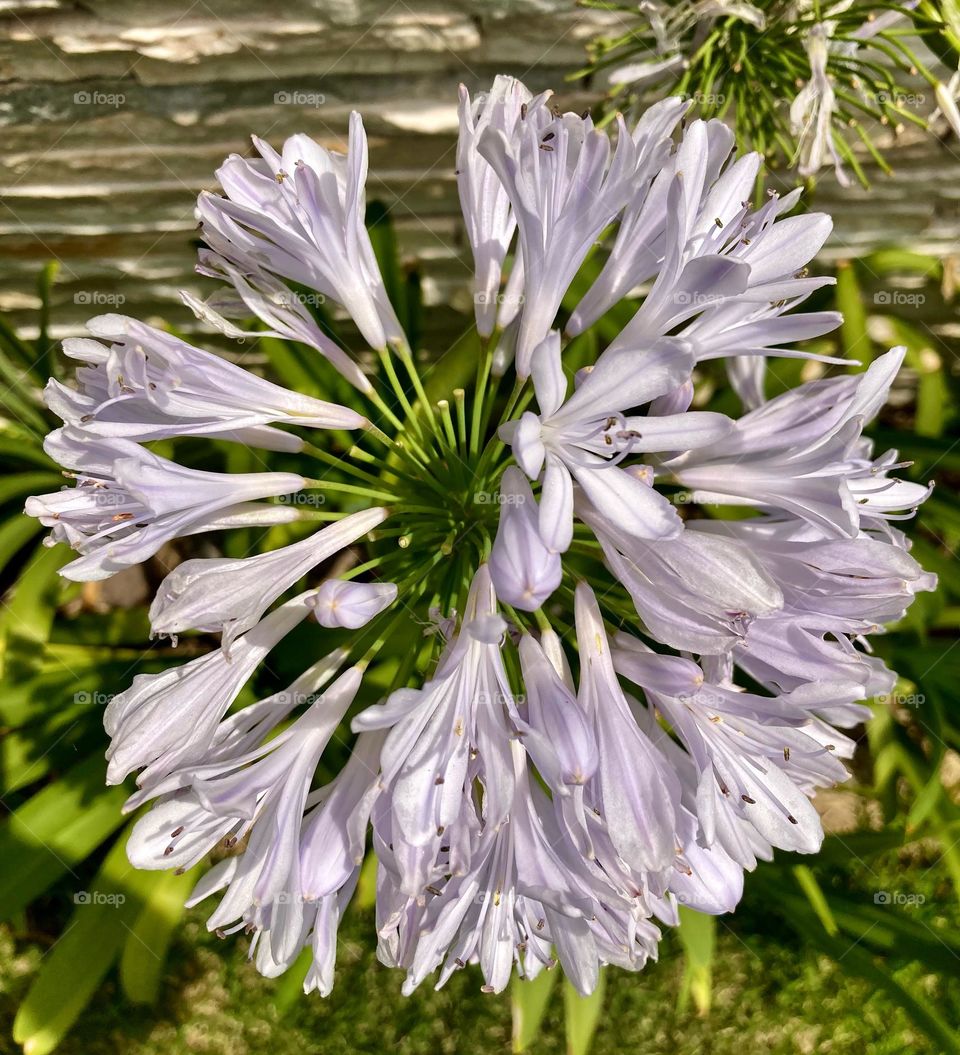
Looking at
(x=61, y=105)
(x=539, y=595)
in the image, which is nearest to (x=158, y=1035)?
(x=539, y=595)

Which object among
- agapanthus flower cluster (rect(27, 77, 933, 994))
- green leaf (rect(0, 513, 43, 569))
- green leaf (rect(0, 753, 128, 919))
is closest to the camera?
agapanthus flower cluster (rect(27, 77, 933, 994))

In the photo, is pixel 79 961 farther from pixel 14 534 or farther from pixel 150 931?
pixel 14 534

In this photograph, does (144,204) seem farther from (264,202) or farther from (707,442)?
(707,442)

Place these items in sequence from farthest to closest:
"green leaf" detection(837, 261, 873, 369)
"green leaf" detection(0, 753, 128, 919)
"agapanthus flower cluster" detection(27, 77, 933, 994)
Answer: "green leaf" detection(837, 261, 873, 369) → "green leaf" detection(0, 753, 128, 919) → "agapanthus flower cluster" detection(27, 77, 933, 994)

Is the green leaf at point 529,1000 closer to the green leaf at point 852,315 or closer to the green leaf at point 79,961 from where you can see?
the green leaf at point 79,961

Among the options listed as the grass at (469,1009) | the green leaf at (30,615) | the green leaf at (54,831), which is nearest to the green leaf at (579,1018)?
the grass at (469,1009)

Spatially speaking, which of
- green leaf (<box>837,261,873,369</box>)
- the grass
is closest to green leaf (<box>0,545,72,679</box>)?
the grass

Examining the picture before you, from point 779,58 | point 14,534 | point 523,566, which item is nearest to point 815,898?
point 523,566

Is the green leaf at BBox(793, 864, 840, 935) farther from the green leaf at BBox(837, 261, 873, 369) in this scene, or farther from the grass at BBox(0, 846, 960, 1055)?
the green leaf at BBox(837, 261, 873, 369)
